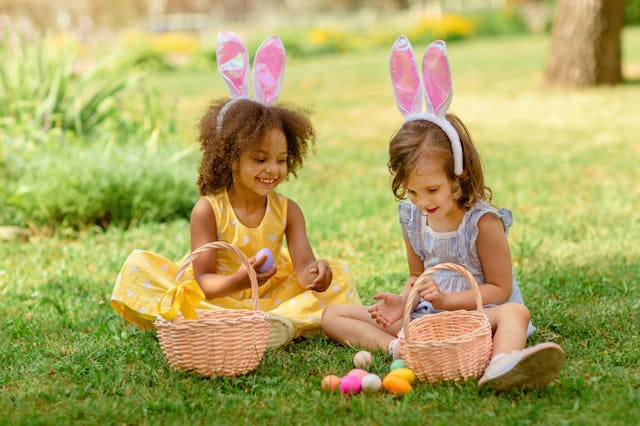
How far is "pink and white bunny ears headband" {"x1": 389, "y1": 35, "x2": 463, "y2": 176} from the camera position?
3.38 metres

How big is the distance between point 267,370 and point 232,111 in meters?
1.17

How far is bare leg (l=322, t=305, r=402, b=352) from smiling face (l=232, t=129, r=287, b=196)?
0.61m

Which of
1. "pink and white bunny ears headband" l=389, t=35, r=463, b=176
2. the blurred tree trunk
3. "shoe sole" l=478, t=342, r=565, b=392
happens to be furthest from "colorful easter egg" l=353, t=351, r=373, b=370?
the blurred tree trunk

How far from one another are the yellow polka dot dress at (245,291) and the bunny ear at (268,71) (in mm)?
474

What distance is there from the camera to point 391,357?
11.5 feet

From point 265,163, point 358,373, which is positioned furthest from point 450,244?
point 265,163

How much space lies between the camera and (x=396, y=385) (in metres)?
3.02

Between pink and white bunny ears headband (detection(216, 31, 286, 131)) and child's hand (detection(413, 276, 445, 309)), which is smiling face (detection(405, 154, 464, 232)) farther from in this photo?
pink and white bunny ears headband (detection(216, 31, 286, 131))

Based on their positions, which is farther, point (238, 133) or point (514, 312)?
point (238, 133)

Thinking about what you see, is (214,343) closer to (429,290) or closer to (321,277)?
(321,277)

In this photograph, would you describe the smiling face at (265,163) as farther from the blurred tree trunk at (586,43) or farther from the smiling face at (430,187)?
the blurred tree trunk at (586,43)

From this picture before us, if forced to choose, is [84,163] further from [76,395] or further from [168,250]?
[76,395]

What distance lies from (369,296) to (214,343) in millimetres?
1422

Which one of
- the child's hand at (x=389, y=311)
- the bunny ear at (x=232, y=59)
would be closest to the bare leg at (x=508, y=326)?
the child's hand at (x=389, y=311)
